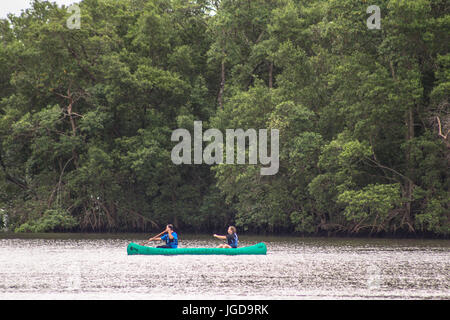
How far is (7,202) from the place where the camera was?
199 feet

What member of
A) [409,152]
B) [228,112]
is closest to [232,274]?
[409,152]

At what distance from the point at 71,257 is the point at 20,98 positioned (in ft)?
95.8

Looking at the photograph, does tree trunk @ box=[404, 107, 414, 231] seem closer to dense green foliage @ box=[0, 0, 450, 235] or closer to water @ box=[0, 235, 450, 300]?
dense green foliage @ box=[0, 0, 450, 235]

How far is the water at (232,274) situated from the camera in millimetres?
20655

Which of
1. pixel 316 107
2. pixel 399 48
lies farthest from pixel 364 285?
pixel 316 107

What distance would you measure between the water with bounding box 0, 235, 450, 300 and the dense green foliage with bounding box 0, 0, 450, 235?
33.1 ft

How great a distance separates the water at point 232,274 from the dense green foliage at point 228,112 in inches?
397

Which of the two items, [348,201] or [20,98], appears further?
[20,98]

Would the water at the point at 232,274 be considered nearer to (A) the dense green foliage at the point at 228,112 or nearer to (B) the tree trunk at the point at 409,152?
(B) the tree trunk at the point at 409,152

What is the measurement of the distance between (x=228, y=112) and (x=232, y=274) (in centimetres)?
3045

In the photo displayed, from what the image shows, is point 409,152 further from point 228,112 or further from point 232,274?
point 232,274

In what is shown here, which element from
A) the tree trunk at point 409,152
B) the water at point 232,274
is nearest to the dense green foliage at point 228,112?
the tree trunk at point 409,152

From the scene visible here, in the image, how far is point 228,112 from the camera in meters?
55.4
